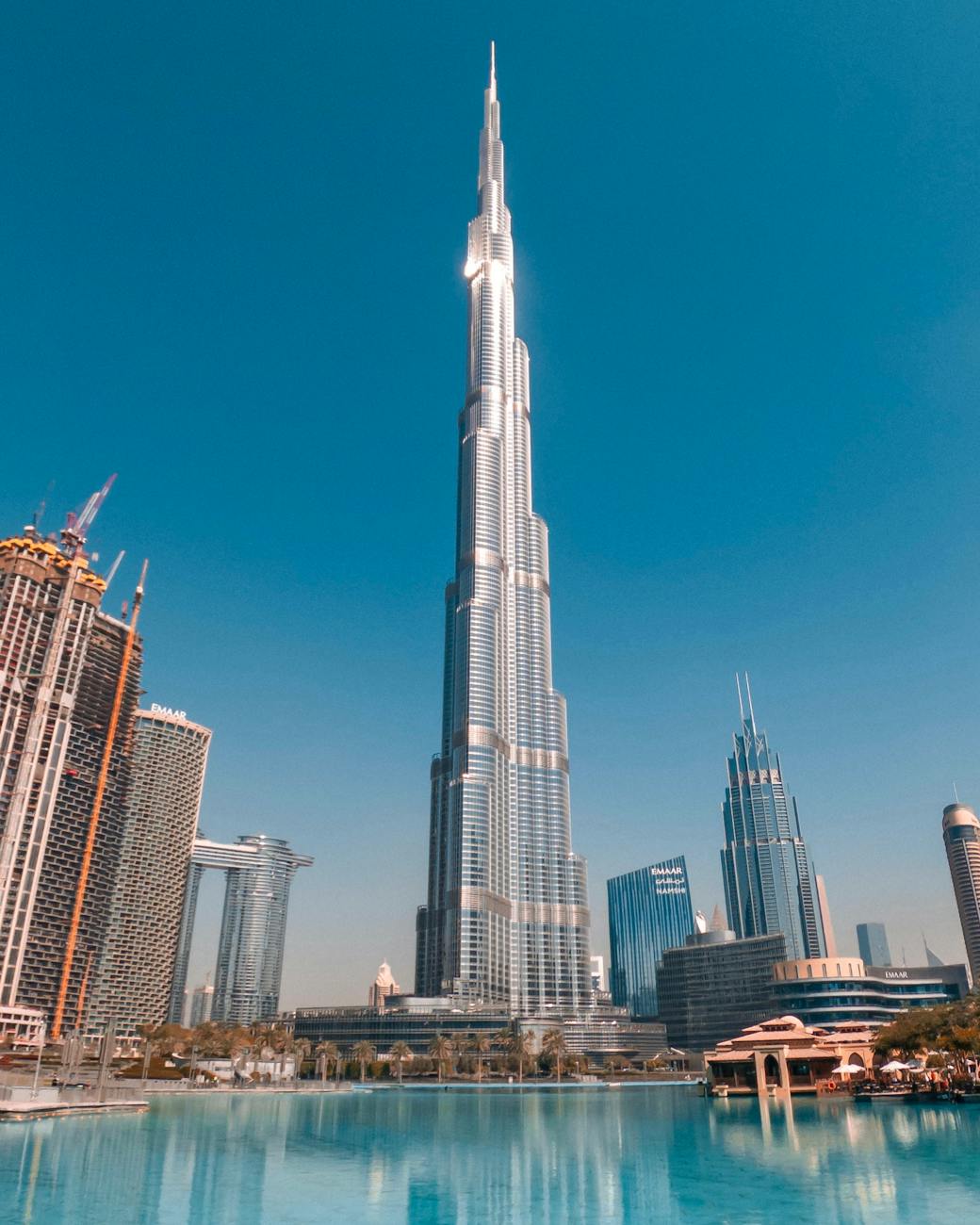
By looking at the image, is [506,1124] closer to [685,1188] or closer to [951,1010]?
[685,1188]

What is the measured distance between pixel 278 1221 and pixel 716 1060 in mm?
122620

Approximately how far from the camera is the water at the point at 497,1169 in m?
44.2

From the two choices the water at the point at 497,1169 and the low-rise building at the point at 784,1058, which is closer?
the water at the point at 497,1169

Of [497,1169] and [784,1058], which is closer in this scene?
[497,1169]

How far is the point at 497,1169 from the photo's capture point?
60250 mm

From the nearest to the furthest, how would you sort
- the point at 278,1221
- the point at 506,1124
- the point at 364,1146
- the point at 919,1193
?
the point at 278,1221, the point at 919,1193, the point at 364,1146, the point at 506,1124

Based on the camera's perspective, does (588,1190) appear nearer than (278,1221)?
No

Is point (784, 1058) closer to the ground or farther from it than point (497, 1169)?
farther from it

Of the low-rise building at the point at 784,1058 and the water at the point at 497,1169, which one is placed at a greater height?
the low-rise building at the point at 784,1058

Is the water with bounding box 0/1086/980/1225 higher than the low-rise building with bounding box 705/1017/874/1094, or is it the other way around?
the low-rise building with bounding box 705/1017/874/1094

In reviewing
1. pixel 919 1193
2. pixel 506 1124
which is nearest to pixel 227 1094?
pixel 506 1124

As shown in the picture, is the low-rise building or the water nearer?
the water

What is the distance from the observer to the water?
1740 inches

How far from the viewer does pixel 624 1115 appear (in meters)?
111
